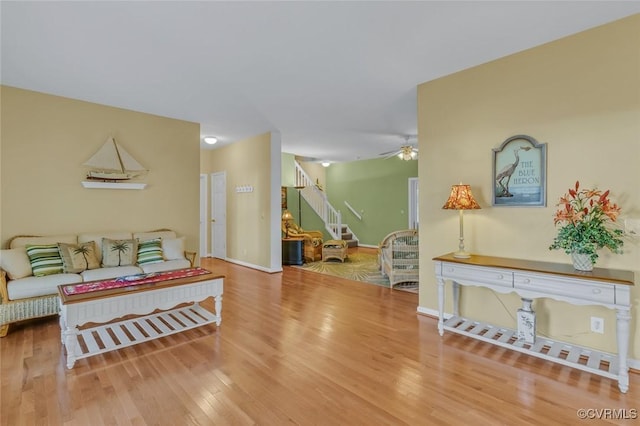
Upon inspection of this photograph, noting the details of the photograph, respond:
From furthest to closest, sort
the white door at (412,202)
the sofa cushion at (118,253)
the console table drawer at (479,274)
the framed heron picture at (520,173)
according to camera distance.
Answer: the white door at (412,202) < the sofa cushion at (118,253) < the framed heron picture at (520,173) < the console table drawer at (479,274)

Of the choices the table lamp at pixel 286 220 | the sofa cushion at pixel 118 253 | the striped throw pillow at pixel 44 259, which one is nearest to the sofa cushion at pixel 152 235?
the sofa cushion at pixel 118 253

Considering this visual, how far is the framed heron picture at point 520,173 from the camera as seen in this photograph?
9.34 feet

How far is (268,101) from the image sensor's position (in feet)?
14.0

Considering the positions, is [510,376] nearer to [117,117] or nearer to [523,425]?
[523,425]

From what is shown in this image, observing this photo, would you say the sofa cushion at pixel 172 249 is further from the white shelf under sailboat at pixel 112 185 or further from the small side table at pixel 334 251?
the small side table at pixel 334 251

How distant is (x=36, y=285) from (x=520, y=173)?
5.10m

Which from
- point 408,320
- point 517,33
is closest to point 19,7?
point 517,33

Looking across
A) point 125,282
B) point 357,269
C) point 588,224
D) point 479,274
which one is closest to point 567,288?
point 588,224

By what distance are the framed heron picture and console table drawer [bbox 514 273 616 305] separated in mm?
774

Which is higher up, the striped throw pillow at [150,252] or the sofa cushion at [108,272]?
the striped throw pillow at [150,252]

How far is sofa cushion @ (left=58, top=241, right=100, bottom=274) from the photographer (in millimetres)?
3545

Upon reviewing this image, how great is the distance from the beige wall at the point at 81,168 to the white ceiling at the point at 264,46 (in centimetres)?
28

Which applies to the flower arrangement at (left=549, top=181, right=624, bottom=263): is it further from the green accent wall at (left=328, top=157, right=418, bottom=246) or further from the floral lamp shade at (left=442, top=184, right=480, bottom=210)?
the green accent wall at (left=328, top=157, right=418, bottom=246)

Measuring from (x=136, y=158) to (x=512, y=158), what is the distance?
504 centimetres
